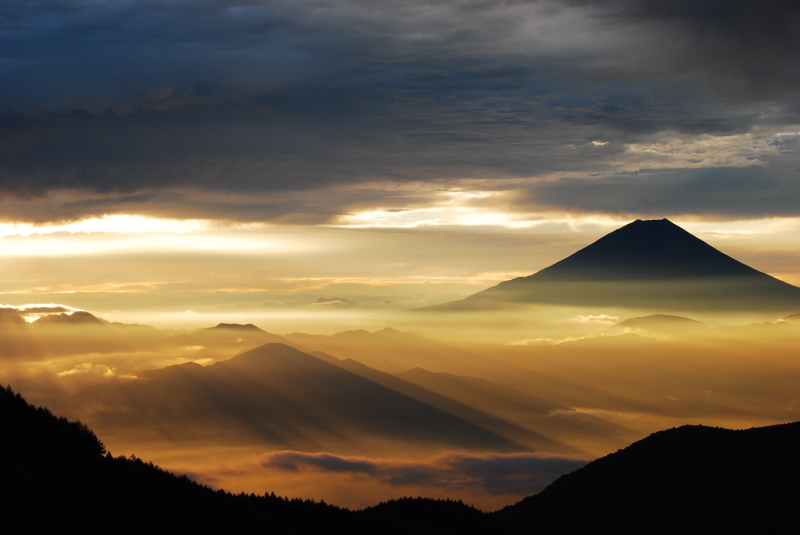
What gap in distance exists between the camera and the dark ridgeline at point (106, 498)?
32.7m

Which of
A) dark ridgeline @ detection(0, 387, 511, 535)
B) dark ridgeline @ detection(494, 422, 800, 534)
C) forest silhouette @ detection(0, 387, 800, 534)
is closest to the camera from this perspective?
dark ridgeline @ detection(0, 387, 511, 535)

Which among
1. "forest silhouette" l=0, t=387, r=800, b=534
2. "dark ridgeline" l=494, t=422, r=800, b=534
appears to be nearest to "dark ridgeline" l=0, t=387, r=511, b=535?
"forest silhouette" l=0, t=387, r=800, b=534

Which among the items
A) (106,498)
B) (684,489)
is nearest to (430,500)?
(106,498)

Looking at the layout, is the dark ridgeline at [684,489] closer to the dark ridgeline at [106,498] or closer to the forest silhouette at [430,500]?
the forest silhouette at [430,500]

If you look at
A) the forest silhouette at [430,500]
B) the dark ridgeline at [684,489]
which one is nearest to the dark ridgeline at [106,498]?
the forest silhouette at [430,500]

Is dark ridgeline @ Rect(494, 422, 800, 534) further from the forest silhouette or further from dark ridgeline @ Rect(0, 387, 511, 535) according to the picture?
dark ridgeline @ Rect(0, 387, 511, 535)

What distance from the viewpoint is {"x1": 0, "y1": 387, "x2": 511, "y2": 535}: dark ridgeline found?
32.7 metres

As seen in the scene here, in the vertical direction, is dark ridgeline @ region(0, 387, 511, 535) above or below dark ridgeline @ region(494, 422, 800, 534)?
above

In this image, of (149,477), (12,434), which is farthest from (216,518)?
(12,434)

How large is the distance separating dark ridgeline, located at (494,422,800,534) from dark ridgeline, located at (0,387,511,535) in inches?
3633

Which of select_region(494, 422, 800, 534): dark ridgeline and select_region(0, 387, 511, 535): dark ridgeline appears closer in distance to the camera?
select_region(0, 387, 511, 535): dark ridgeline

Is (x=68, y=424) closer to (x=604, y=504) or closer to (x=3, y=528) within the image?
(x=3, y=528)

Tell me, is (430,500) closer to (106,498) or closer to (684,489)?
(106,498)

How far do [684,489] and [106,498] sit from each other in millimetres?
133376
